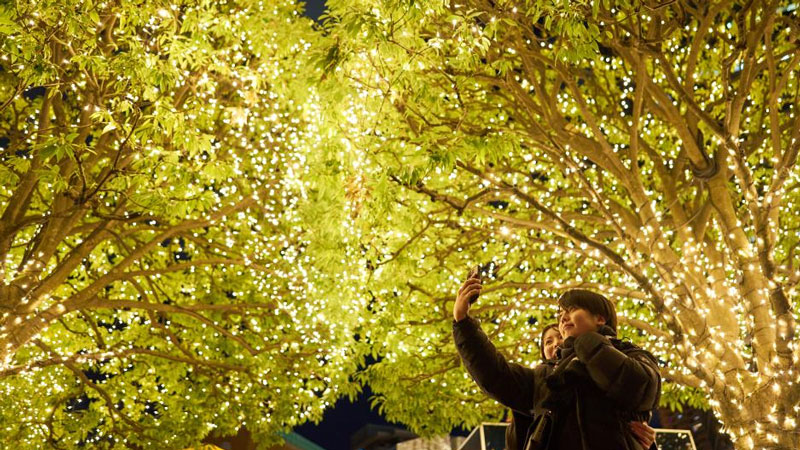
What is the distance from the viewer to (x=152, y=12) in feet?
24.0

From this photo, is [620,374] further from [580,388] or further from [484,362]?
[484,362]

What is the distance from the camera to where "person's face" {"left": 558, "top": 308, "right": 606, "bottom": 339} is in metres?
2.73

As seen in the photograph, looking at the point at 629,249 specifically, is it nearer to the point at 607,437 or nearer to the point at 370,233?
the point at 370,233

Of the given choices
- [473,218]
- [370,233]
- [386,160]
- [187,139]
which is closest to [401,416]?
[473,218]

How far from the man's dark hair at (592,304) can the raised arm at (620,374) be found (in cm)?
28

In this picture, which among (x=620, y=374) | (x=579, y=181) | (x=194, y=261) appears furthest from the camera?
(x=194, y=261)

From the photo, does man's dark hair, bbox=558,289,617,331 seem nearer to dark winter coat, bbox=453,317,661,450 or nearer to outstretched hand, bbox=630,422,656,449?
dark winter coat, bbox=453,317,661,450

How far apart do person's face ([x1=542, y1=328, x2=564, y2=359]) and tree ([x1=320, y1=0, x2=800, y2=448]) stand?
2326 mm

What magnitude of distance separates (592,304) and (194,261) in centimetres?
774

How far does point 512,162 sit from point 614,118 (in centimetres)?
163

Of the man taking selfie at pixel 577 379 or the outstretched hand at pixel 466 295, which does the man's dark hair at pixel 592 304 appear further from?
the outstretched hand at pixel 466 295

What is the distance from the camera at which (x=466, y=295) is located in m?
2.78

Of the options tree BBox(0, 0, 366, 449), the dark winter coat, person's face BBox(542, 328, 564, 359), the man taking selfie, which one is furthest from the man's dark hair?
tree BBox(0, 0, 366, 449)

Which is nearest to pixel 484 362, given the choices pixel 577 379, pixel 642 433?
pixel 577 379
